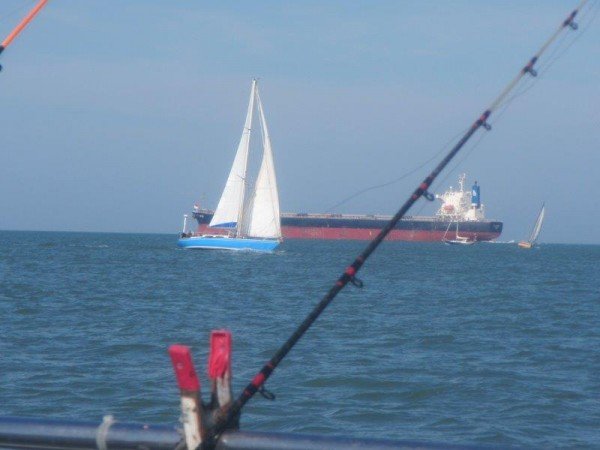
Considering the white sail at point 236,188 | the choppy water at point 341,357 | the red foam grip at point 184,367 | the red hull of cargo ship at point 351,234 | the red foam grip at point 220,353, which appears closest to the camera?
the red foam grip at point 184,367

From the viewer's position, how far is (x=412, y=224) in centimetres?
8625

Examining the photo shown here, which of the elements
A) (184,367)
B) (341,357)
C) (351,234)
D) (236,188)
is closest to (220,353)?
(184,367)

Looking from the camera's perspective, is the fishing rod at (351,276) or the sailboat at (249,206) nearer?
the fishing rod at (351,276)

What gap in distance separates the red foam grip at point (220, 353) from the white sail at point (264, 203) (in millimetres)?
47012

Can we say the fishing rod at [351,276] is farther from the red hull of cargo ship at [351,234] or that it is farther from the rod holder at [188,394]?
the red hull of cargo ship at [351,234]

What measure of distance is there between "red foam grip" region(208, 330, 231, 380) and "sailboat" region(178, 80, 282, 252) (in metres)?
46.9

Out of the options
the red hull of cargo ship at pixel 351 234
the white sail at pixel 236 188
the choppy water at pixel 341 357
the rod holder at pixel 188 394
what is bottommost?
the choppy water at pixel 341 357

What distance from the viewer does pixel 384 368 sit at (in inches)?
480

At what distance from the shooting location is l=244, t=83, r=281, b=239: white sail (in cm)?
4966

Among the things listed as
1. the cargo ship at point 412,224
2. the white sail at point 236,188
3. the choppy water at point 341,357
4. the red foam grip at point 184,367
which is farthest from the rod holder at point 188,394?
the cargo ship at point 412,224

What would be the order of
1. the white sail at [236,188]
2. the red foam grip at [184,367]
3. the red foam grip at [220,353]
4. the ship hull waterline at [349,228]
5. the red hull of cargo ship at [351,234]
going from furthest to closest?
the red hull of cargo ship at [351,234], the ship hull waterline at [349,228], the white sail at [236,188], the red foam grip at [220,353], the red foam grip at [184,367]

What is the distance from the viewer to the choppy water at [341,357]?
9.03 meters

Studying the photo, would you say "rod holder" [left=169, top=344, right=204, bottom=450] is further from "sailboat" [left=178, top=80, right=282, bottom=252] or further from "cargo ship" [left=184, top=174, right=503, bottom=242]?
"cargo ship" [left=184, top=174, right=503, bottom=242]

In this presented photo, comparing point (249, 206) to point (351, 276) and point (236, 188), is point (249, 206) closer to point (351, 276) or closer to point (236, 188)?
point (236, 188)
